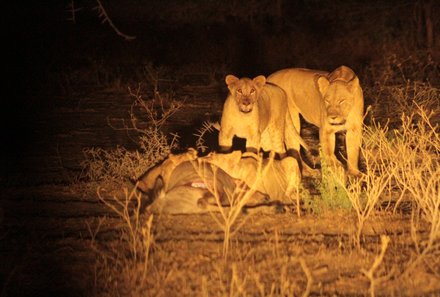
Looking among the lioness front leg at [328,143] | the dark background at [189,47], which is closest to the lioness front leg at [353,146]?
the lioness front leg at [328,143]

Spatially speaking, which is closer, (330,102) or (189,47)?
(330,102)

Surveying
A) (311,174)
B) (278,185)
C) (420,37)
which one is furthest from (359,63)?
(278,185)

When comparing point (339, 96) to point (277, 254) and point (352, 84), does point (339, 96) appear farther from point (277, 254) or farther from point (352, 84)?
point (277, 254)

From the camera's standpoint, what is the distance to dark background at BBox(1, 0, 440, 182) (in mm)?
11664

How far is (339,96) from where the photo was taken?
596 centimetres

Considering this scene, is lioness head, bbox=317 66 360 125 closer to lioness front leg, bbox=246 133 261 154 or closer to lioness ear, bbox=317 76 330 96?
lioness ear, bbox=317 76 330 96

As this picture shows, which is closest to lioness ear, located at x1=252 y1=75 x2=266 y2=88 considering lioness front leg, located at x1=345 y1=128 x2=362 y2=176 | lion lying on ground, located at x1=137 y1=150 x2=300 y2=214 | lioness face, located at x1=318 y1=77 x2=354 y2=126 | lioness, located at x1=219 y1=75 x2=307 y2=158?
lioness, located at x1=219 y1=75 x2=307 y2=158

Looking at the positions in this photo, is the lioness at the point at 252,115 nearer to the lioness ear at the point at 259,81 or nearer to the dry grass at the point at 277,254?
the lioness ear at the point at 259,81

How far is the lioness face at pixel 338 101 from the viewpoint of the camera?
5.96m

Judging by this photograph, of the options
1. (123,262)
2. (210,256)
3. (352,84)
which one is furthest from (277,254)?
(352,84)

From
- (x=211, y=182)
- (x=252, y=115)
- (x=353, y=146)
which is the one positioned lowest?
(x=211, y=182)

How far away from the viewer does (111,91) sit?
11906 millimetres

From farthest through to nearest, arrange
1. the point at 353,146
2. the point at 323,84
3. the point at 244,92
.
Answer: the point at 353,146 → the point at 323,84 → the point at 244,92

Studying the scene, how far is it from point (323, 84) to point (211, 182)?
141 cm
